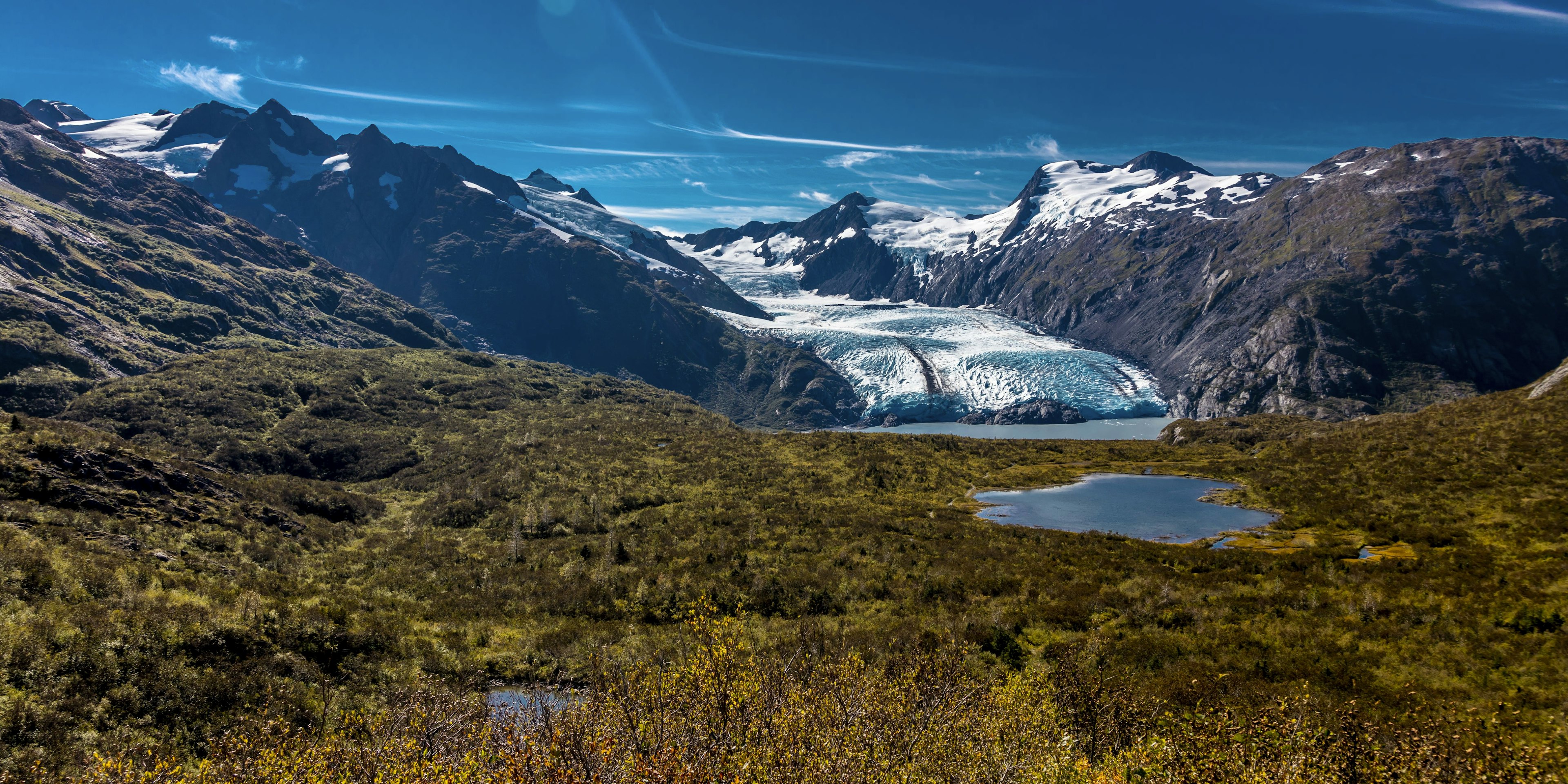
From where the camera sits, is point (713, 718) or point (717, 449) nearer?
point (713, 718)

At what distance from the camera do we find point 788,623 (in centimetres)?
2977

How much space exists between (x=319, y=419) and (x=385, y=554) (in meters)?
62.1

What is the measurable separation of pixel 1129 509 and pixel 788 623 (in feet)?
105

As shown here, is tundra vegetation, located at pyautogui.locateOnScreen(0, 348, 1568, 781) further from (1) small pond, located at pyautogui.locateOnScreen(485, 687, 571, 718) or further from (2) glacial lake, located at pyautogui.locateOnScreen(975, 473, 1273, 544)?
(2) glacial lake, located at pyautogui.locateOnScreen(975, 473, 1273, 544)

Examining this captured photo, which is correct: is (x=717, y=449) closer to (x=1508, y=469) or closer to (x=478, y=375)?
(x=1508, y=469)

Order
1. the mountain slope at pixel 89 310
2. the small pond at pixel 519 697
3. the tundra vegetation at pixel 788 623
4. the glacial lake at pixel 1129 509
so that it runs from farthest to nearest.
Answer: the mountain slope at pixel 89 310, the glacial lake at pixel 1129 509, the small pond at pixel 519 697, the tundra vegetation at pixel 788 623

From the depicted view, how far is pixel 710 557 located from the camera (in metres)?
39.5

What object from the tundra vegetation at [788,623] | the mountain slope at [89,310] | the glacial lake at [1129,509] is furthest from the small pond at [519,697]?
the mountain slope at [89,310]

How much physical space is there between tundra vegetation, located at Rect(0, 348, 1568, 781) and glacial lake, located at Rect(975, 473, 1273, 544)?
251 centimetres

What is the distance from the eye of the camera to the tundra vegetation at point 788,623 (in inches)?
516

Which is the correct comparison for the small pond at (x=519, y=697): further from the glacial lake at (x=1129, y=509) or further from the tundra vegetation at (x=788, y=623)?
the glacial lake at (x=1129, y=509)

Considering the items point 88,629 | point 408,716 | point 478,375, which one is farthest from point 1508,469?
point 478,375

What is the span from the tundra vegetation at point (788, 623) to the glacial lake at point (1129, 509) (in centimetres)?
251

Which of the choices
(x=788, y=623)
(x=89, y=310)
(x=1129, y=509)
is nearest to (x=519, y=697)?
(x=788, y=623)
